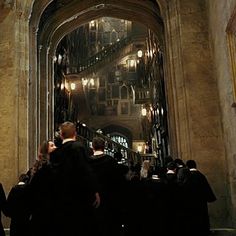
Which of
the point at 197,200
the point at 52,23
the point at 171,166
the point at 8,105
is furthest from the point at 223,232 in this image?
the point at 52,23

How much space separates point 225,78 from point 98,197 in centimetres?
586

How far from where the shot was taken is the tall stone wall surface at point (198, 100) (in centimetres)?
1026

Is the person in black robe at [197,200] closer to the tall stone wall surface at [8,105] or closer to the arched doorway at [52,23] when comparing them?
the tall stone wall surface at [8,105]

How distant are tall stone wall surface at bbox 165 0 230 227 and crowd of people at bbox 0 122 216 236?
2.11m

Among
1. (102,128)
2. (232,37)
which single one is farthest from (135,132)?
(232,37)

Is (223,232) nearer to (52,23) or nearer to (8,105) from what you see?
(8,105)

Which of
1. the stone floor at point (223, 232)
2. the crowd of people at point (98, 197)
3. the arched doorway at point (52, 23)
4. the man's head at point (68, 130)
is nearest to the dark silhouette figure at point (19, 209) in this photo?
the crowd of people at point (98, 197)

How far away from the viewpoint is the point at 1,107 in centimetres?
1098

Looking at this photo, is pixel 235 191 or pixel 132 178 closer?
pixel 132 178

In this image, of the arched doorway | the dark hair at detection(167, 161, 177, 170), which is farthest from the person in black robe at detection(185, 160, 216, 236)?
the arched doorway

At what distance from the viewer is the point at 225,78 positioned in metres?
9.47

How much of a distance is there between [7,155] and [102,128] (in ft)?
74.9

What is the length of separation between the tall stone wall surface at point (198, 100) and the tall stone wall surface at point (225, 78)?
0.83 ft

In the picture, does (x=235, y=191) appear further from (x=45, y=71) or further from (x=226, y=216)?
(x=45, y=71)
